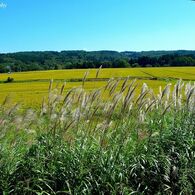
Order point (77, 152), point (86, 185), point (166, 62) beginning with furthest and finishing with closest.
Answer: point (166, 62) < point (77, 152) < point (86, 185)

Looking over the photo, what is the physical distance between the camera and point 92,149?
4.81 metres

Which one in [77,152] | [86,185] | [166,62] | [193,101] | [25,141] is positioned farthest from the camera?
[166,62]

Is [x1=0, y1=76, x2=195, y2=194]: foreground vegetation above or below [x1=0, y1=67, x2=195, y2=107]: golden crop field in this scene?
above

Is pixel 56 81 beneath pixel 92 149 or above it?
beneath

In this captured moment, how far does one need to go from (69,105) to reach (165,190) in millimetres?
1544

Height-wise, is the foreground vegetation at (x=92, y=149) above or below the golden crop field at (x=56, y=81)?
above

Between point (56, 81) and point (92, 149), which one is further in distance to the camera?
point (56, 81)

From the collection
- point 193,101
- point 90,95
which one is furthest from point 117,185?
point 193,101

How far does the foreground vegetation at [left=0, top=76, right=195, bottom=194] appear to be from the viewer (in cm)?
443

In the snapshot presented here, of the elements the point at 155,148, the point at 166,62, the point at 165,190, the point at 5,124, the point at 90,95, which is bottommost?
the point at 166,62

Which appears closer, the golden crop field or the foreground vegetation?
the foreground vegetation

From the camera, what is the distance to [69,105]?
4863mm

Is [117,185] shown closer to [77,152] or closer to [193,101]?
[77,152]

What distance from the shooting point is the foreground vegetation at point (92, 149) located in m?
4.43
